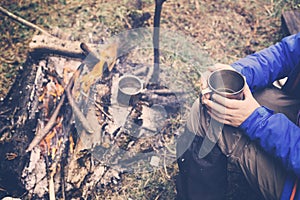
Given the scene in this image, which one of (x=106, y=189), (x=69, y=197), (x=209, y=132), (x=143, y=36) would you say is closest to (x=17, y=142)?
(x=69, y=197)

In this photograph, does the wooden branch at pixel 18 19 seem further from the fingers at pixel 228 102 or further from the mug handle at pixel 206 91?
the fingers at pixel 228 102

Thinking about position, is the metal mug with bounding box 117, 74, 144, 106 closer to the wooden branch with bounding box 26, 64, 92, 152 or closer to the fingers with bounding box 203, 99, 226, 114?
the wooden branch with bounding box 26, 64, 92, 152

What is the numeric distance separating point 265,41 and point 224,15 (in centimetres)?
58

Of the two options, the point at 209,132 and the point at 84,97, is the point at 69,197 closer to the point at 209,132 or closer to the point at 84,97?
the point at 84,97

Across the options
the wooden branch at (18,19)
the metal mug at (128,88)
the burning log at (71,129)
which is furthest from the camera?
the wooden branch at (18,19)

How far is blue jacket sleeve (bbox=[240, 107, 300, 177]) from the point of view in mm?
2045

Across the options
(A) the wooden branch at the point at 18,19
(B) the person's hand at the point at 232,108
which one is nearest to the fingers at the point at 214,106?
(B) the person's hand at the point at 232,108

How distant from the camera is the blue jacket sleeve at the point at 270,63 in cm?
244

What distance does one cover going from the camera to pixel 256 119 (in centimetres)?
216

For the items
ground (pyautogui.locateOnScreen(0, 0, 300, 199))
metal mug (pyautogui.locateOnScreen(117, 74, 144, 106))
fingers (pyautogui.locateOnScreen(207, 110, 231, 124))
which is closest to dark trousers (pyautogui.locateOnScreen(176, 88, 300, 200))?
fingers (pyautogui.locateOnScreen(207, 110, 231, 124))

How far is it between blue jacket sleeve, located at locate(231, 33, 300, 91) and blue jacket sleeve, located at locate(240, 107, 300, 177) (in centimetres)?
35

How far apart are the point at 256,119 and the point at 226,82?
31 centimetres

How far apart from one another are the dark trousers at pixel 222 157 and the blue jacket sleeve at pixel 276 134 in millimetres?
90

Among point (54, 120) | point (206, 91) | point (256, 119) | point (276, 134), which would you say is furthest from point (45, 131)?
point (276, 134)
